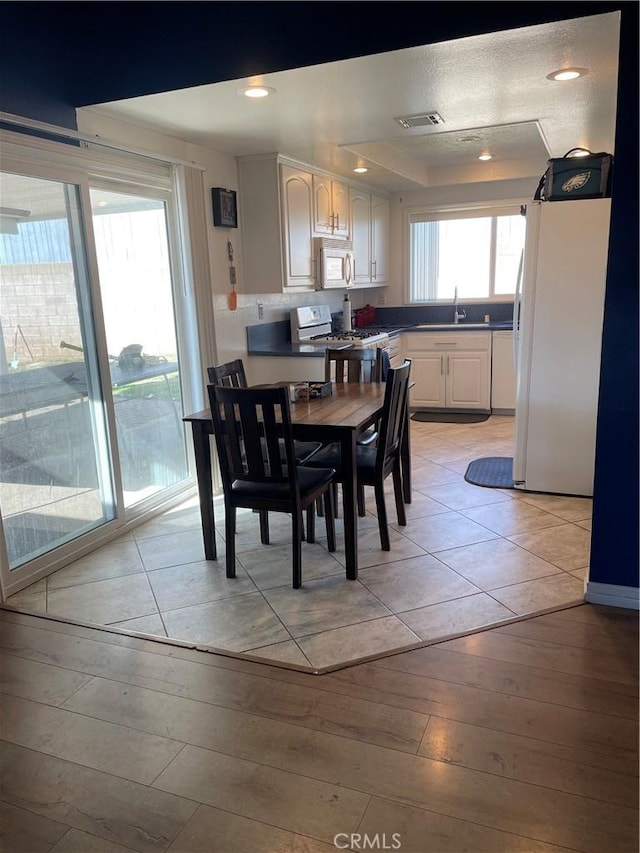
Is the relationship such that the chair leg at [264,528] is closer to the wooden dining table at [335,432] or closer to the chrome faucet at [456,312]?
the wooden dining table at [335,432]

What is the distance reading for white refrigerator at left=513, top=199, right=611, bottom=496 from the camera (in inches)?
140

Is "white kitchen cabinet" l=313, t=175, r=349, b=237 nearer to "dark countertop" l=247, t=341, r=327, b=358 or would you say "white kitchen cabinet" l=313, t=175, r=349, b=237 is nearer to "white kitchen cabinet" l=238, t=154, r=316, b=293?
"white kitchen cabinet" l=238, t=154, r=316, b=293

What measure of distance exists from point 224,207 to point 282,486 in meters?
2.25

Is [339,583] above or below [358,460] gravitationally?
below

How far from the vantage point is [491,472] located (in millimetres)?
4402

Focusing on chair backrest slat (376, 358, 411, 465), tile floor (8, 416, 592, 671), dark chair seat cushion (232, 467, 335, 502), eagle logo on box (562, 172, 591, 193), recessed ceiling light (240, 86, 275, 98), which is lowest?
Result: tile floor (8, 416, 592, 671)

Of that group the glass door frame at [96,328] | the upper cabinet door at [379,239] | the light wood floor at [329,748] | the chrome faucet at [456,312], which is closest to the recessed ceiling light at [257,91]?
the glass door frame at [96,328]

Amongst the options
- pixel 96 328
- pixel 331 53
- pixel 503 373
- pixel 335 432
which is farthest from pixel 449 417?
pixel 331 53

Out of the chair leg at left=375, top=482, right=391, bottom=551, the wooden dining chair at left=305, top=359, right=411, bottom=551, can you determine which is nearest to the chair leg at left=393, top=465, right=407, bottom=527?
the wooden dining chair at left=305, top=359, right=411, bottom=551

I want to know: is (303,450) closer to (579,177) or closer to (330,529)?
(330,529)

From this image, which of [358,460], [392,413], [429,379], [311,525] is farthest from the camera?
[429,379]

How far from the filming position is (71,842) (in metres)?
1.61

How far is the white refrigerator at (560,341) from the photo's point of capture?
355cm

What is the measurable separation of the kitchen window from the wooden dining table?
3384 millimetres
